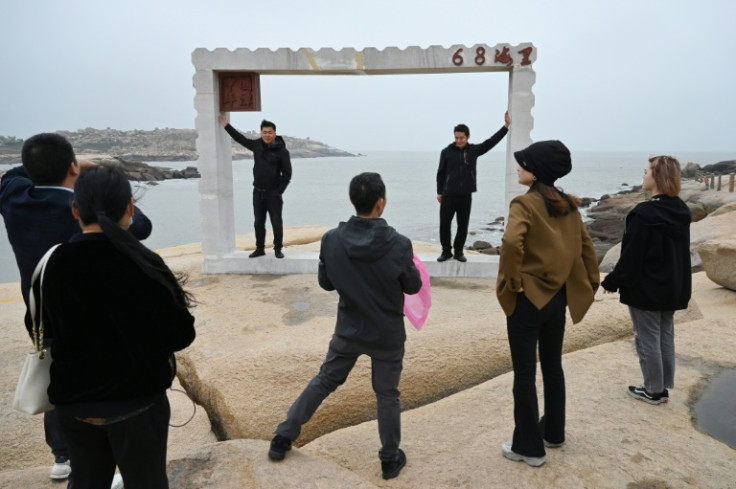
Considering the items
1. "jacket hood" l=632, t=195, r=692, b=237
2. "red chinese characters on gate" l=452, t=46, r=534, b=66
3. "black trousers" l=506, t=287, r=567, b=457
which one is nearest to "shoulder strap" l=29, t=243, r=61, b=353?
"black trousers" l=506, t=287, r=567, b=457

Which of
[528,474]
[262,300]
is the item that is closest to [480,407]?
[528,474]

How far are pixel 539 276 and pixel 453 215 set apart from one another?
4676 mm

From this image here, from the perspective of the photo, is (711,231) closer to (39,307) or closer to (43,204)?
(43,204)

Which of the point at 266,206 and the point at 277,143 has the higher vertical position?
the point at 277,143

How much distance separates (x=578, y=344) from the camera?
5879 millimetres

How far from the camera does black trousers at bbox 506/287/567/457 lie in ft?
11.1

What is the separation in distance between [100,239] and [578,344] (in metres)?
4.99

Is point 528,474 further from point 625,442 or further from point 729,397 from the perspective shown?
point 729,397

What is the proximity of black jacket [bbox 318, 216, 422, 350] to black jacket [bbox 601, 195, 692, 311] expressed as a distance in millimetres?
1828

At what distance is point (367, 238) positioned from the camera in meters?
3.27

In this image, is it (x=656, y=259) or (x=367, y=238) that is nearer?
(x=367, y=238)

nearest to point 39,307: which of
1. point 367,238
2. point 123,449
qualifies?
point 123,449

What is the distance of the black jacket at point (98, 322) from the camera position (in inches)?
87.3

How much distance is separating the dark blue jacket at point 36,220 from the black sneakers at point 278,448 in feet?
4.79
